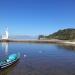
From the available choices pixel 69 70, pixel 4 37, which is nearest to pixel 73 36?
pixel 4 37

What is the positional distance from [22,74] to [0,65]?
422 cm

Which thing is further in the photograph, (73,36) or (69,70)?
(73,36)

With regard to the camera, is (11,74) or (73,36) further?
(73,36)

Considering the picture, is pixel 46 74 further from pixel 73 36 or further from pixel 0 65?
pixel 73 36

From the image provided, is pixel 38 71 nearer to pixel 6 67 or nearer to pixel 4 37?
pixel 6 67

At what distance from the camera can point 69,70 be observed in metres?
40.1

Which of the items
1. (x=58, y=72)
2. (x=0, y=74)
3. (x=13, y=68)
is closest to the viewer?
(x=0, y=74)

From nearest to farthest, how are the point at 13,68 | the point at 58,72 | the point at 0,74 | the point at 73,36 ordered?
1. the point at 0,74
2. the point at 58,72
3. the point at 13,68
4. the point at 73,36

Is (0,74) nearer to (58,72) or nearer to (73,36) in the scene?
(58,72)

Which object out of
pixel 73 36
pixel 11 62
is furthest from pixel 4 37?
pixel 11 62

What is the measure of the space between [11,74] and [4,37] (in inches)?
5600

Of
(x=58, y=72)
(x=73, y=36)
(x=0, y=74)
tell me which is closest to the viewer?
(x=0, y=74)

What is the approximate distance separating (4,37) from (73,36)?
5810cm

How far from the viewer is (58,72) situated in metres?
37.8
